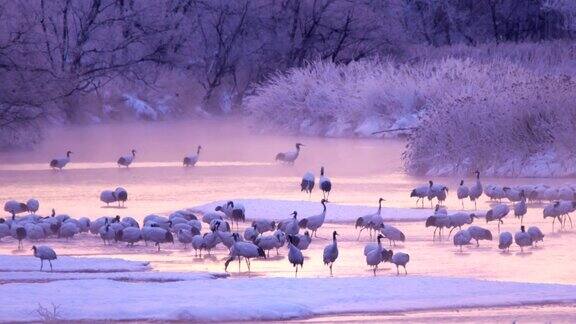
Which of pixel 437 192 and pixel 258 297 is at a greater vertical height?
pixel 437 192

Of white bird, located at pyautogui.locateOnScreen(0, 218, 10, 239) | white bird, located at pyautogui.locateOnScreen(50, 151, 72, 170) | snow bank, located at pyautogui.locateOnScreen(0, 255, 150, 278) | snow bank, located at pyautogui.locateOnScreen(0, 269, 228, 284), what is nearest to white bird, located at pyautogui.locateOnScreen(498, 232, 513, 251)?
snow bank, located at pyautogui.locateOnScreen(0, 269, 228, 284)

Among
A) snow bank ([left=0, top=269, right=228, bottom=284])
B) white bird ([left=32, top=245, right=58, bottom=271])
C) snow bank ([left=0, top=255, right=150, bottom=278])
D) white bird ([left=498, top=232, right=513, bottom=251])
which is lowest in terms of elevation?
snow bank ([left=0, top=269, right=228, bottom=284])

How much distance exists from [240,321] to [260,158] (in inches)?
742

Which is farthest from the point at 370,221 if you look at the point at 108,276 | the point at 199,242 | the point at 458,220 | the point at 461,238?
the point at 108,276

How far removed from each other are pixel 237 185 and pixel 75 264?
9789mm

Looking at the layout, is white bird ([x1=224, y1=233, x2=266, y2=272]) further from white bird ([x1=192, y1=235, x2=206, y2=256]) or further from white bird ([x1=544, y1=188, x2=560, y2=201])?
white bird ([x1=544, y1=188, x2=560, y2=201])

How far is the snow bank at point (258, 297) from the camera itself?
12016 millimetres

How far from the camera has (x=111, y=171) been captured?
27.6 metres

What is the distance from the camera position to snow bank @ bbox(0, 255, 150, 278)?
568 inches

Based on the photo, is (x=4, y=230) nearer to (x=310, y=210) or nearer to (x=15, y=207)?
(x=15, y=207)

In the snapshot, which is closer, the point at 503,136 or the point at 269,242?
the point at 269,242

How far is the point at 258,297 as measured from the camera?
12.6 meters

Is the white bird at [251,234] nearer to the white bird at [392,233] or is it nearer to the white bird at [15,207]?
the white bird at [392,233]

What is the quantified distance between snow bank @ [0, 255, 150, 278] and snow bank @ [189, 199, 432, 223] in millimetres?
4601
